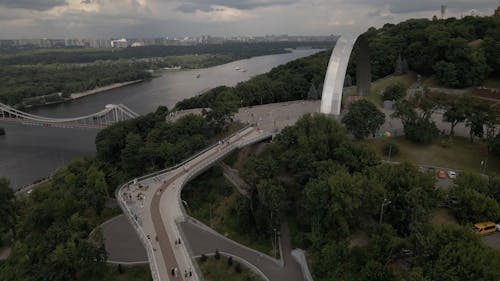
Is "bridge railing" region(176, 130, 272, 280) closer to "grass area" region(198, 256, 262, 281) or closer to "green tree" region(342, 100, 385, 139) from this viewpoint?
"grass area" region(198, 256, 262, 281)

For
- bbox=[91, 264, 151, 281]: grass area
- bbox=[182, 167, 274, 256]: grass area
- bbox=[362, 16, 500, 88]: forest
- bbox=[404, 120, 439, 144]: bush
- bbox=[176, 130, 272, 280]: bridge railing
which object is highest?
bbox=[362, 16, 500, 88]: forest

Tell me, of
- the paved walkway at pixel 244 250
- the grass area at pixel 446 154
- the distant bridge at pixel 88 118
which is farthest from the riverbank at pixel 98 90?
the grass area at pixel 446 154

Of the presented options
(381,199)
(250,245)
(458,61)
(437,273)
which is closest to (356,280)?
(437,273)

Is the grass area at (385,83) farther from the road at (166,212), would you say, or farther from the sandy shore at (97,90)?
the sandy shore at (97,90)

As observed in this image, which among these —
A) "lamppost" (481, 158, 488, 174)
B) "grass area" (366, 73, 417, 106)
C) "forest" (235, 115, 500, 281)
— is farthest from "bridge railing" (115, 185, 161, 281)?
"grass area" (366, 73, 417, 106)

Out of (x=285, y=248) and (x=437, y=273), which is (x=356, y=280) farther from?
(x=285, y=248)

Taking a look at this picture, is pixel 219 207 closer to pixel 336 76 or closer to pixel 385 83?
pixel 336 76
